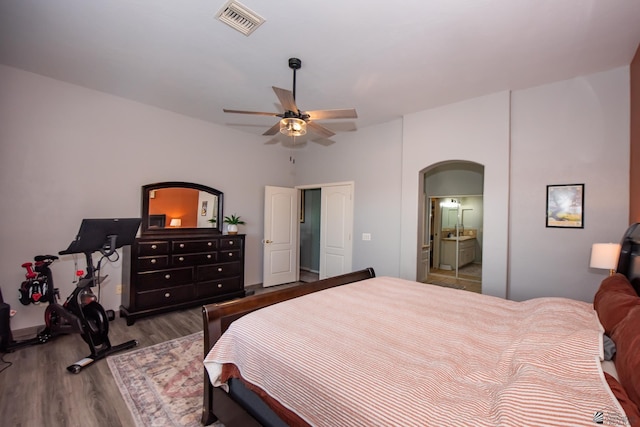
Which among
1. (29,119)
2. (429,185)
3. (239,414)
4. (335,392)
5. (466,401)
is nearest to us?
(466,401)

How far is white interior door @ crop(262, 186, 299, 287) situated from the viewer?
→ 17.5 ft

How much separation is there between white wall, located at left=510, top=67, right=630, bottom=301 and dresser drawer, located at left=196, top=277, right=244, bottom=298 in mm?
3940

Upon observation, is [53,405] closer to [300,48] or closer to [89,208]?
[89,208]

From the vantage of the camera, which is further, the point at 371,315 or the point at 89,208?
the point at 89,208

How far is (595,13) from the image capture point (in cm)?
209

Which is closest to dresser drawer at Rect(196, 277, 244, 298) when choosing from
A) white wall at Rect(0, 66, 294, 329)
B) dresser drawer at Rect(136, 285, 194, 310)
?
dresser drawer at Rect(136, 285, 194, 310)

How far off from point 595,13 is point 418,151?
221 cm

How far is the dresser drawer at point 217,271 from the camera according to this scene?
4.12m

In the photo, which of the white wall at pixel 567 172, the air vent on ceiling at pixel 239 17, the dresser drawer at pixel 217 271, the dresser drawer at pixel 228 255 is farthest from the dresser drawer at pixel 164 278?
the white wall at pixel 567 172

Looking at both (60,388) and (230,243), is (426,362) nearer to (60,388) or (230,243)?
(60,388)

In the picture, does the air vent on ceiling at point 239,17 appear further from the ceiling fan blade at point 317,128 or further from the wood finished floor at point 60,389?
the wood finished floor at point 60,389

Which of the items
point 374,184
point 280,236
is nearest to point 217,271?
point 280,236

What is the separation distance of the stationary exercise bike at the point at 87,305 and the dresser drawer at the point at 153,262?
68cm

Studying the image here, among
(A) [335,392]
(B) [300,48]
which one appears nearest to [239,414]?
(A) [335,392]
